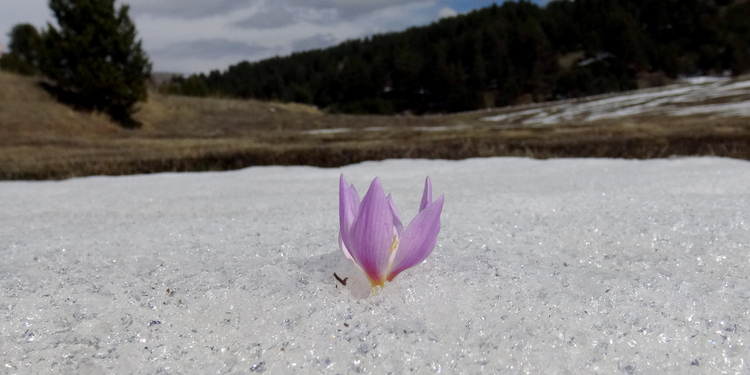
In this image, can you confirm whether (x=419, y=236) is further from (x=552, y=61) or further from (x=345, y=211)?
(x=552, y=61)

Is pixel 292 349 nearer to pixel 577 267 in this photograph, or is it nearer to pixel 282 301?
pixel 282 301

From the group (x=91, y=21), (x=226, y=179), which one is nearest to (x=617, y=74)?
(x=91, y=21)

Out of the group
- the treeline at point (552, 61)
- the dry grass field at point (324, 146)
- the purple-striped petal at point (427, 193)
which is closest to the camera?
the purple-striped petal at point (427, 193)

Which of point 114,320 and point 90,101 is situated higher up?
point 90,101

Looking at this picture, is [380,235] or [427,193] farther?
[427,193]

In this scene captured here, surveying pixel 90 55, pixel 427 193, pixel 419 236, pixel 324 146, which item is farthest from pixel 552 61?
pixel 419 236

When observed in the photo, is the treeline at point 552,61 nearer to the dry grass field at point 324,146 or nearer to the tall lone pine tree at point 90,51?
the tall lone pine tree at point 90,51

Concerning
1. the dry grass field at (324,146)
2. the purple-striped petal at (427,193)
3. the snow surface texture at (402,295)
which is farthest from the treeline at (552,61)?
the purple-striped petal at (427,193)
